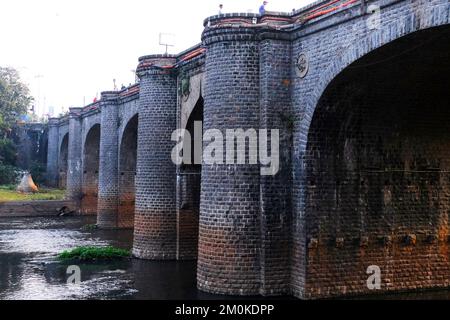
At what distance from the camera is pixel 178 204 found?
62.0 ft

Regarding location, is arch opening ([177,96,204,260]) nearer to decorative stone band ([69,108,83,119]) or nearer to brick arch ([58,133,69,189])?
decorative stone band ([69,108,83,119])

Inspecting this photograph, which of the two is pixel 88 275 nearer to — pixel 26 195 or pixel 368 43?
pixel 368 43

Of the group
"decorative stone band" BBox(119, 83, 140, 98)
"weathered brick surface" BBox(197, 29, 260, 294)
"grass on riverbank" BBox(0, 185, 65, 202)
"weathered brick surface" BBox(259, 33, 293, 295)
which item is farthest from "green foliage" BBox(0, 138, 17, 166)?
Result: "weathered brick surface" BBox(259, 33, 293, 295)

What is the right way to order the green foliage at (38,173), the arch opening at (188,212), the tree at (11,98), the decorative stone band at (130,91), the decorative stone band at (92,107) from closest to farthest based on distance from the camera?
the arch opening at (188,212), the decorative stone band at (130,91), the decorative stone band at (92,107), the green foliage at (38,173), the tree at (11,98)

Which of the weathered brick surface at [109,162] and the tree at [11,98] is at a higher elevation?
the tree at [11,98]

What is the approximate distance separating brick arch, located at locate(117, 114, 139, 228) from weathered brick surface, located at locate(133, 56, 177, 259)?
6431 millimetres

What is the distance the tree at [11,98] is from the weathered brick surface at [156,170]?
3142cm

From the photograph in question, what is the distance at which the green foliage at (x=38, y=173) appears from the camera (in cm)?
4881

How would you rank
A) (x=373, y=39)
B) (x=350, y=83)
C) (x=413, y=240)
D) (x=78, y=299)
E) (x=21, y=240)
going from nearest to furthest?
(x=373, y=39)
(x=350, y=83)
(x=78, y=299)
(x=413, y=240)
(x=21, y=240)

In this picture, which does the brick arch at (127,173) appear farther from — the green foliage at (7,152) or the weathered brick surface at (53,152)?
the green foliage at (7,152)

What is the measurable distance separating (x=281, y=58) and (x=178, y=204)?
23.6ft

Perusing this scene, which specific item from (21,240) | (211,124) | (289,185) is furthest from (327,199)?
(21,240)

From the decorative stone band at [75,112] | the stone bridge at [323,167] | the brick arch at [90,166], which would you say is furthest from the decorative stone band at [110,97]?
the stone bridge at [323,167]

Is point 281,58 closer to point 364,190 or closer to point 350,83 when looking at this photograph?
point 350,83
